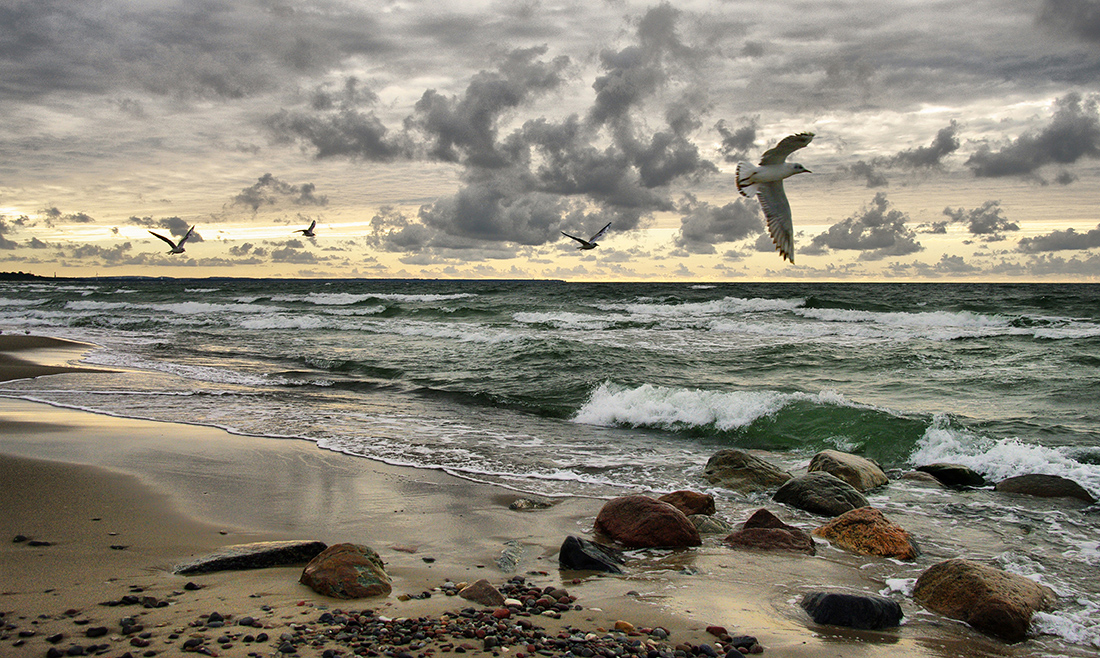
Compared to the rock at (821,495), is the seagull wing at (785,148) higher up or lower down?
higher up

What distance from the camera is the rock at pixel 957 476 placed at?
293 inches

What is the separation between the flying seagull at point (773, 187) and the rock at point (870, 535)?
2.84m

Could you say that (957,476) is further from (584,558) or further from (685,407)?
(584,558)

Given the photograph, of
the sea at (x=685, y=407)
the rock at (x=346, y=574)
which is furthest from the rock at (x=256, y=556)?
the sea at (x=685, y=407)

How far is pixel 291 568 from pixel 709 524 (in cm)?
323

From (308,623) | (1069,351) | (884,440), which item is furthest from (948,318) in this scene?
(308,623)

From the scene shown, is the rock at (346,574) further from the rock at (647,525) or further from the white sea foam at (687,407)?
the white sea foam at (687,407)

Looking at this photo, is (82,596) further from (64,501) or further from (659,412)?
(659,412)

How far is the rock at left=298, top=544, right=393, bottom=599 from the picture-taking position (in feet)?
13.0

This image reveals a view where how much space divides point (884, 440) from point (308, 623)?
7.97 m

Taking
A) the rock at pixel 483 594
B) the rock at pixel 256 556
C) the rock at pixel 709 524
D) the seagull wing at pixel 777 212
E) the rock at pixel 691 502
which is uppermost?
the seagull wing at pixel 777 212

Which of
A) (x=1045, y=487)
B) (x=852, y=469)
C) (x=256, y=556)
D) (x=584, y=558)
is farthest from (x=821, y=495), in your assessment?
(x=256, y=556)

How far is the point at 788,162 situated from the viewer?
7.55 meters

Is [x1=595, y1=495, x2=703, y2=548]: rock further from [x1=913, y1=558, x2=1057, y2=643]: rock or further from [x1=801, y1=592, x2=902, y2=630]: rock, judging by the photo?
[x1=913, y1=558, x2=1057, y2=643]: rock
